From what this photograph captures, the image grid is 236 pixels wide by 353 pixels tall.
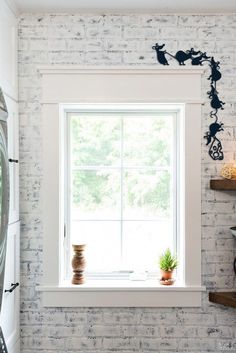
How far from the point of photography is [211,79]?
2.48 meters

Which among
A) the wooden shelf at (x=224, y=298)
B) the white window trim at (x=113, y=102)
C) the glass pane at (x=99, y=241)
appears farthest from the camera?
the glass pane at (x=99, y=241)

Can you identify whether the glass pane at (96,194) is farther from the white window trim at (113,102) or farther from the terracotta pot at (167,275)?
the terracotta pot at (167,275)

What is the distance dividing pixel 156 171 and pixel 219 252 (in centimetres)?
68

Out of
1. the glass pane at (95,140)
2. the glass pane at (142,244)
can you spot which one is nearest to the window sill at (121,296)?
the glass pane at (142,244)

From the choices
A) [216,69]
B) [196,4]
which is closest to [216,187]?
[216,69]

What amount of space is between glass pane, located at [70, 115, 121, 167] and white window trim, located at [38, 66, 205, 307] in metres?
0.22

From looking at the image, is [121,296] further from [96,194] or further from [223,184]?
[223,184]

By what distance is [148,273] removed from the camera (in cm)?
267

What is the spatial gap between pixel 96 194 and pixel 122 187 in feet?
0.61

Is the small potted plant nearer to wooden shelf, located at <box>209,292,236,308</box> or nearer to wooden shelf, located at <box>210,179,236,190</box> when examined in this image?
wooden shelf, located at <box>209,292,236,308</box>

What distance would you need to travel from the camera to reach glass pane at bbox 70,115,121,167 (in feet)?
8.78

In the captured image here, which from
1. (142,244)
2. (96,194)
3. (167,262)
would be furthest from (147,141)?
(167,262)

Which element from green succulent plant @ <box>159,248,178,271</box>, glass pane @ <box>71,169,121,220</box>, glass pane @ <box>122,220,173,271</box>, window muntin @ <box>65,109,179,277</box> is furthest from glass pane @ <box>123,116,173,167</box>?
green succulent plant @ <box>159,248,178,271</box>

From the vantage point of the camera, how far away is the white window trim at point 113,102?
2.46m
